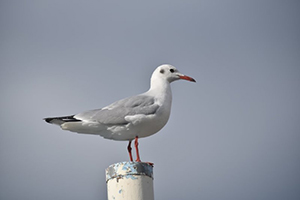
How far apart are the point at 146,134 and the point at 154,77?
1555mm

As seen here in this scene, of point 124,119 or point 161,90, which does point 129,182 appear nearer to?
point 124,119

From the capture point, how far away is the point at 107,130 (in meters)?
8.04

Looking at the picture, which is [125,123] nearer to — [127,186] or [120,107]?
[120,107]

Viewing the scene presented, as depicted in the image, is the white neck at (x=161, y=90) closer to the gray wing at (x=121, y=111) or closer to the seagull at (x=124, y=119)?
the seagull at (x=124, y=119)

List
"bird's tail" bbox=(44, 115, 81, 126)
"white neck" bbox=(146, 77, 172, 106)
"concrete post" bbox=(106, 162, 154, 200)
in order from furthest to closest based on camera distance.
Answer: "white neck" bbox=(146, 77, 172, 106), "bird's tail" bbox=(44, 115, 81, 126), "concrete post" bbox=(106, 162, 154, 200)

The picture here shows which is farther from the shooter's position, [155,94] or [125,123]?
[155,94]

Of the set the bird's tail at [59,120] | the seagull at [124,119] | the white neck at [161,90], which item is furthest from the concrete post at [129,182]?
the white neck at [161,90]

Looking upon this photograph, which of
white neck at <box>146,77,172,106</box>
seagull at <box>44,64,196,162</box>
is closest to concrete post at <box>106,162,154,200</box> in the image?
seagull at <box>44,64,196,162</box>

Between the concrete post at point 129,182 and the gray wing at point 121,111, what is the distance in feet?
6.52

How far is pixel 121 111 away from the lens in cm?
804

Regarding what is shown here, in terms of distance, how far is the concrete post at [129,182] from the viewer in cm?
575

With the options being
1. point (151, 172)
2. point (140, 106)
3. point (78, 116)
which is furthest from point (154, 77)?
point (151, 172)

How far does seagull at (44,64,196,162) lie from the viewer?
25.9 ft

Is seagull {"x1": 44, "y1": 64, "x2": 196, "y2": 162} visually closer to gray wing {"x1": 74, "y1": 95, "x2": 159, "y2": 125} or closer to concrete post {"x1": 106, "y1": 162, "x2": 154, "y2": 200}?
gray wing {"x1": 74, "y1": 95, "x2": 159, "y2": 125}
